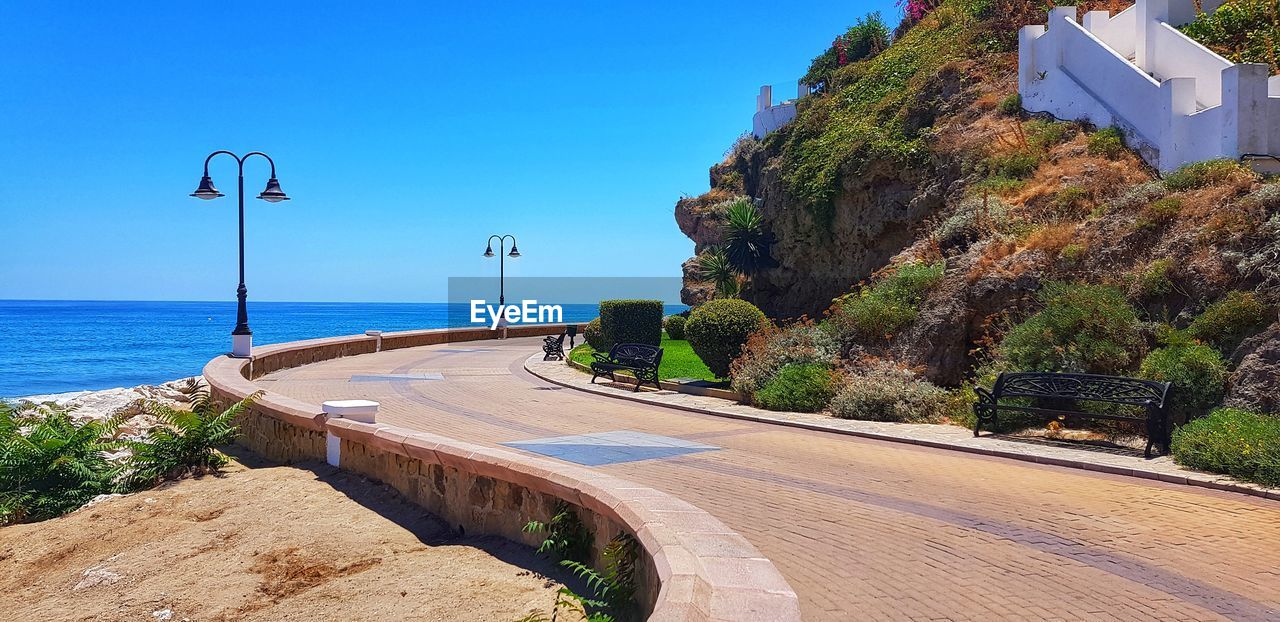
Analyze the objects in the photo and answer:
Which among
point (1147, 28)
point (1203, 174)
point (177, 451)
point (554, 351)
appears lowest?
point (177, 451)

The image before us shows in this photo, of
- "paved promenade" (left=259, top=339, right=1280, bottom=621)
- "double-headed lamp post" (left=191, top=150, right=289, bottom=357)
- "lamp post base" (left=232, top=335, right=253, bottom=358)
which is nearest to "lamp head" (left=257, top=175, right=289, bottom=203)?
"double-headed lamp post" (left=191, top=150, right=289, bottom=357)

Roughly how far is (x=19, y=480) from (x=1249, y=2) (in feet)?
76.0

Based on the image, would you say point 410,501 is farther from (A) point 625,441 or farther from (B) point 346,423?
(A) point 625,441

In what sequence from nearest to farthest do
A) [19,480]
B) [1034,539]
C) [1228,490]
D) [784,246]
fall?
[1034,539]
[1228,490]
[19,480]
[784,246]

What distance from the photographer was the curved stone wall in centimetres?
354

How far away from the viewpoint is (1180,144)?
1399 centimetres

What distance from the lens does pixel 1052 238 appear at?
1279 cm

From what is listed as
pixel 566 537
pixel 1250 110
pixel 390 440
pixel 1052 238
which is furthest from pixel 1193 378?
pixel 390 440

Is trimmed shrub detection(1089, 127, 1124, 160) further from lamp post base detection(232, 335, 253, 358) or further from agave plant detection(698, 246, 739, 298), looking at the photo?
lamp post base detection(232, 335, 253, 358)

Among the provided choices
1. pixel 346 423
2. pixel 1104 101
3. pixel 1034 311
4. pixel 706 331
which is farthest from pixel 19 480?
pixel 1104 101

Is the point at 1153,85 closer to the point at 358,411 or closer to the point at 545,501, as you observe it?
the point at 545,501

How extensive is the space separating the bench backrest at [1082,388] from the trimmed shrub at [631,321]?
13.3 m

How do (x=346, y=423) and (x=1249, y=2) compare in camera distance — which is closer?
(x=346, y=423)

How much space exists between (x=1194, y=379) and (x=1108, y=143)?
7.90 m
